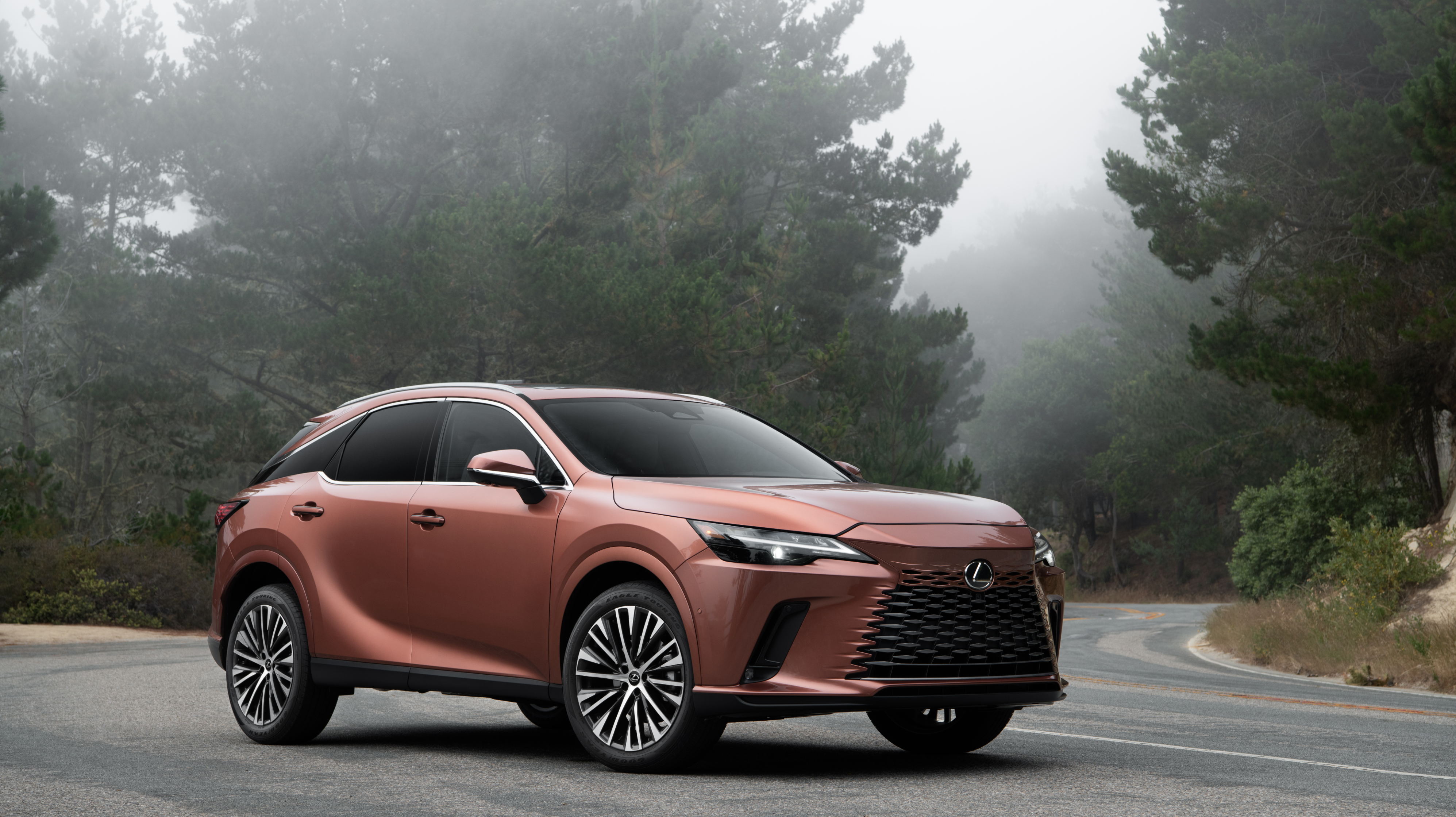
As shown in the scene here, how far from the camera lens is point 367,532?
27.5 ft

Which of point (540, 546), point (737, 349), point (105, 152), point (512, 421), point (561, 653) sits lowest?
point (561, 653)

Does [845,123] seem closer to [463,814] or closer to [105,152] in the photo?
[105,152]

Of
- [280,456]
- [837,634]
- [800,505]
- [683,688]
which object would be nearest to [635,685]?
[683,688]

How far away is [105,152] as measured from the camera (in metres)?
51.6

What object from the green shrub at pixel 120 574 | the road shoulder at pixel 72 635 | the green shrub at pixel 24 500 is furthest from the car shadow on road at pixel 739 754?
the green shrub at pixel 120 574

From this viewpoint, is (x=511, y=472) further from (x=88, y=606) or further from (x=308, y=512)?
(x=88, y=606)

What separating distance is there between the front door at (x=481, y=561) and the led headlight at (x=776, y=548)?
3.58 feet

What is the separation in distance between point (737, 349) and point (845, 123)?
60.7 feet

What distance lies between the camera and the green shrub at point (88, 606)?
24.6m

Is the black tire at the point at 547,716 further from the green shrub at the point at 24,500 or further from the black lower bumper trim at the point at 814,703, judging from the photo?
the green shrub at the point at 24,500

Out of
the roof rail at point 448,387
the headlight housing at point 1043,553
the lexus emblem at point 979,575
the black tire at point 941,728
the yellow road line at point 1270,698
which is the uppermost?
the roof rail at point 448,387

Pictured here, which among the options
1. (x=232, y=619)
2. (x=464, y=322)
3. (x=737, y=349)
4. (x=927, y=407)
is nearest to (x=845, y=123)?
(x=927, y=407)

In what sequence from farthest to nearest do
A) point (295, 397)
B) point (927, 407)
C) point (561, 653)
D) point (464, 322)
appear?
point (927, 407) → point (295, 397) → point (464, 322) → point (561, 653)

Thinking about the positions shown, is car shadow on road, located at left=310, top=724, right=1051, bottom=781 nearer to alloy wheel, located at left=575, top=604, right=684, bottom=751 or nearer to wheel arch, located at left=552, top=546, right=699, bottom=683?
alloy wheel, located at left=575, top=604, right=684, bottom=751
